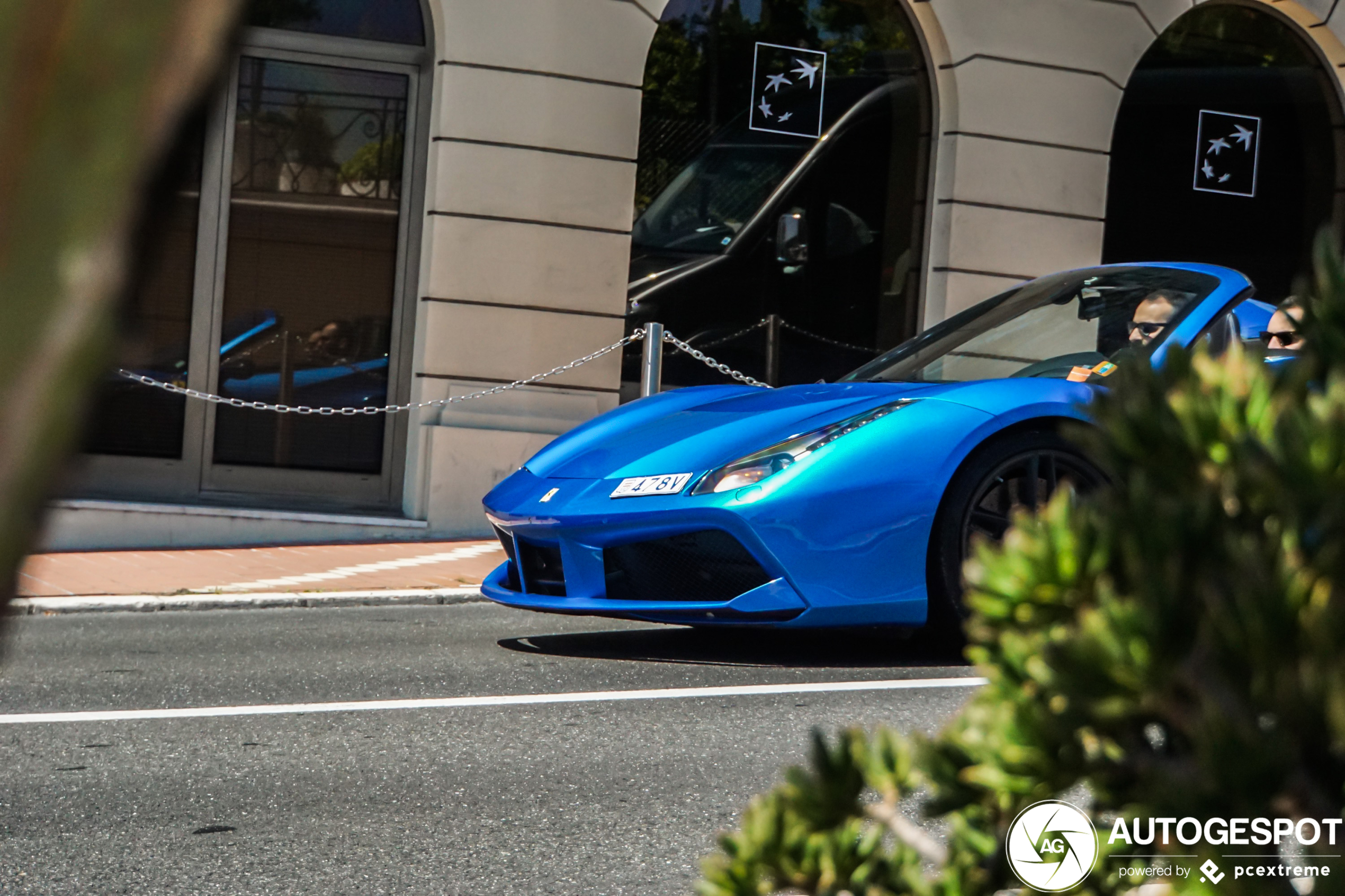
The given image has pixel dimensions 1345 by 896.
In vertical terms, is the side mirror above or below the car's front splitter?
above

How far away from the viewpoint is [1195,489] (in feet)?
3.25

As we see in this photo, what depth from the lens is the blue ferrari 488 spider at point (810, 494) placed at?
15.7ft

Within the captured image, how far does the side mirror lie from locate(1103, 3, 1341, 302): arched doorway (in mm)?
2587

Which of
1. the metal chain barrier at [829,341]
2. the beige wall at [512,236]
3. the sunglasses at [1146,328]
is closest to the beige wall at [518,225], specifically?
the beige wall at [512,236]

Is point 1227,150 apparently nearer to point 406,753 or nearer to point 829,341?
point 829,341

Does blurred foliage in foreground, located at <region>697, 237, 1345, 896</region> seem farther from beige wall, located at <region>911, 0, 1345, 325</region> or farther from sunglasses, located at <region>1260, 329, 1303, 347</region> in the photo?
beige wall, located at <region>911, 0, 1345, 325</region>

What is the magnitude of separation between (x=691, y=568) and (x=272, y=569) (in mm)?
3786

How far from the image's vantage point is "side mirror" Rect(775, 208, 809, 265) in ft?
35.2

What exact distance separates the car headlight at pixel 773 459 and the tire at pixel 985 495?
380mm

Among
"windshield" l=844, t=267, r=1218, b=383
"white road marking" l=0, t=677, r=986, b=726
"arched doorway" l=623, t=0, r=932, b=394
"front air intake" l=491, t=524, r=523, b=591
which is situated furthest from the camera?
"arched doorway" l=623, t=0, r=932, b=394

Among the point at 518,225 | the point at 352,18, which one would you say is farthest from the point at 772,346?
the point at 352,18

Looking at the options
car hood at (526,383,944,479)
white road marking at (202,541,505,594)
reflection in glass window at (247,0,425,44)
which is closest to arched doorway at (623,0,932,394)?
reflection in glass window at (247,0,425,44)

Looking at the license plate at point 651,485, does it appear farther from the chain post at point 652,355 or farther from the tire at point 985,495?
the chain post at point 652,355

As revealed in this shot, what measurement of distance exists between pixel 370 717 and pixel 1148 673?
3.79 m
